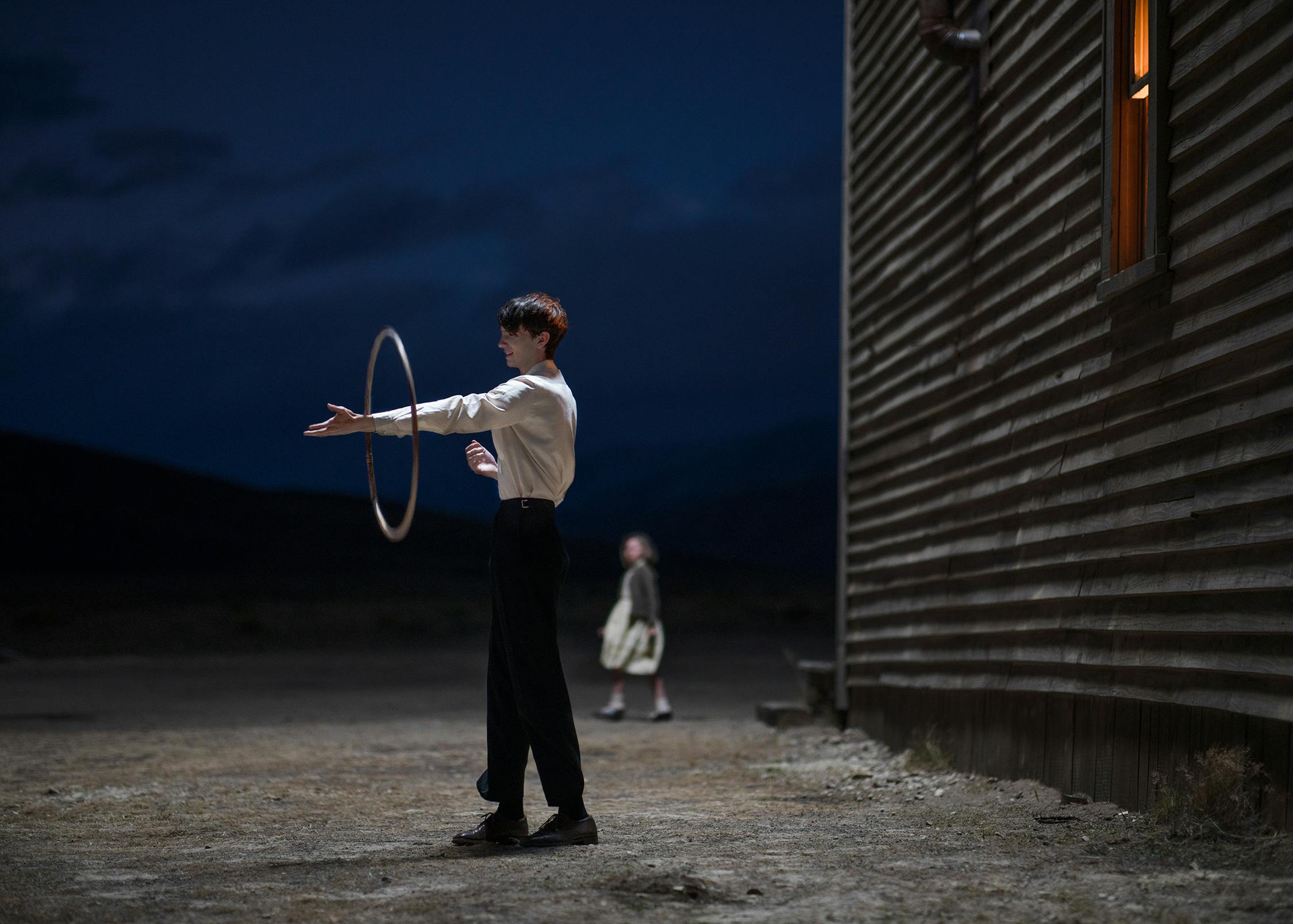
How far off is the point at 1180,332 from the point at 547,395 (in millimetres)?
2818

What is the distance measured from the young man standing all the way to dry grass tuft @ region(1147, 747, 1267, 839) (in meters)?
2.42

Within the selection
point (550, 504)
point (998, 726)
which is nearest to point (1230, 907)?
point (550, 504)

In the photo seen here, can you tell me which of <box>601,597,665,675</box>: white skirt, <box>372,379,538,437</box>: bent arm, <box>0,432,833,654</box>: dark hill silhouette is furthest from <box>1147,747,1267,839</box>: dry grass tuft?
<box>0,432,833,654</box>: dark hill silhouette

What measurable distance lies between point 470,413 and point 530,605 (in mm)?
825

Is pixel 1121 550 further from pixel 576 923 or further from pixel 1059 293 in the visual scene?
pixel 576 923

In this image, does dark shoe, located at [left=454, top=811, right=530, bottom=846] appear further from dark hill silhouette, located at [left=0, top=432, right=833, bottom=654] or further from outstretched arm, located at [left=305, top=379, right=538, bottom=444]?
dark hill silhouette, located at [left=0, top=432, right=833, bottom=654]

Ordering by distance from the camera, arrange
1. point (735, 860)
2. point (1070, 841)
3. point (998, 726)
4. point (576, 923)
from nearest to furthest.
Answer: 1. point (576, 923)
2. point (735, 860)
3. point (1070, 841)
4. point (998, 726)

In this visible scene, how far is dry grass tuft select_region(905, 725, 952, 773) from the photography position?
27.4 feet

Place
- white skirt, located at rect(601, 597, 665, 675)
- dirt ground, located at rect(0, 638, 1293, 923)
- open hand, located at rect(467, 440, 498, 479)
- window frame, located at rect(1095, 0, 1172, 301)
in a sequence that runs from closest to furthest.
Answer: dirt ground, located at rect(0, 638, 1293, 923) < open hand, located at rect(467, 440, 498, 479) < window frame, located at rect(1095, 0, 1172, 301) < white skirt, located at rect(601, 597, 665, 675)

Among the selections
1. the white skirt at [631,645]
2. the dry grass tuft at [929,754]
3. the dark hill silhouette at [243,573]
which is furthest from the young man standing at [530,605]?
the dark hill silhouette at [243,573]

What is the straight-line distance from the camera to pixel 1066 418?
22.6 ft

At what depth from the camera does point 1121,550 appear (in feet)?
20.3

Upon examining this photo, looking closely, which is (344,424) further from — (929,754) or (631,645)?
(631,645)

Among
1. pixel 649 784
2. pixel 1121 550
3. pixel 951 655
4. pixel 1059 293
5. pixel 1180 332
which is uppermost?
pixel 1059 293
